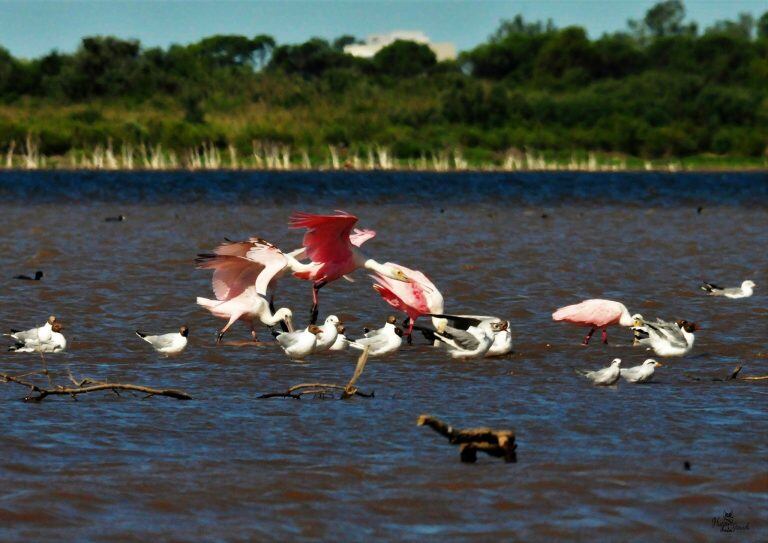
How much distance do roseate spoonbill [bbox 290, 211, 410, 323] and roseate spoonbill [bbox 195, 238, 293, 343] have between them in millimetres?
290

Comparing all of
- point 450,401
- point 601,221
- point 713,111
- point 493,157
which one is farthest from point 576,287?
point 713,111

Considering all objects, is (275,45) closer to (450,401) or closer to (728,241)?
(728,241)

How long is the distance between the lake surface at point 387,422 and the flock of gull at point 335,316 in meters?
0.16

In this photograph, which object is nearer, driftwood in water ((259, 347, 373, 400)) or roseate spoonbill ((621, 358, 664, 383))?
driftwood in water ((259, 347, 373, 400))

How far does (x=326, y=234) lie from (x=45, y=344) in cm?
247

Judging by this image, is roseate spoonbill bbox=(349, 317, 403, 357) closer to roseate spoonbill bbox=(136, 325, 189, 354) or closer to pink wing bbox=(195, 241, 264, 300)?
roseate spoonbill bbox=(136, 325, 189, 354)

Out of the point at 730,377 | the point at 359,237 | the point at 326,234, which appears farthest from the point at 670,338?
the point at 359,237

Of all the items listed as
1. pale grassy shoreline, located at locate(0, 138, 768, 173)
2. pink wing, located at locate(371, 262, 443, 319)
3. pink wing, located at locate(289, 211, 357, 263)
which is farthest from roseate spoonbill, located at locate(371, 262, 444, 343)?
pale grassy shoreline, located at locate(0, 138, 768, 173)

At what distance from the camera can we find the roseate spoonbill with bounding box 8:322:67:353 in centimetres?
1025

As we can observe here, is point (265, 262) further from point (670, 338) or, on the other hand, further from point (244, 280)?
point (670, 338)

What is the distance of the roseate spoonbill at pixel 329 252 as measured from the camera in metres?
11.4

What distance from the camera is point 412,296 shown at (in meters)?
11.6

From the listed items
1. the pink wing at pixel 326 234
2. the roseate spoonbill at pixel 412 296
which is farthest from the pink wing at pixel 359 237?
the roseate spoonbill at pixel 412 296

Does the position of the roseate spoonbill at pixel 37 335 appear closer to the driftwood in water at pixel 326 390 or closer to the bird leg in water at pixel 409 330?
the driftwood in water at pixel 326 390
